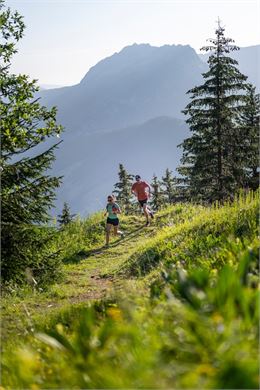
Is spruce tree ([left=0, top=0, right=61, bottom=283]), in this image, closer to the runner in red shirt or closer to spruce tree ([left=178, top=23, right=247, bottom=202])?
the runner in red shirt

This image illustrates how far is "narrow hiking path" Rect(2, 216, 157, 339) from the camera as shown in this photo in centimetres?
711

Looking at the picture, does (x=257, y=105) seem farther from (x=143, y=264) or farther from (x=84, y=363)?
(x=84, y=363)

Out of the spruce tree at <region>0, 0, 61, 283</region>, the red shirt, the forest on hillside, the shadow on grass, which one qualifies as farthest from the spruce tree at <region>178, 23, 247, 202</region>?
the spruce tree at <region>0, 0, 61, 283</region>

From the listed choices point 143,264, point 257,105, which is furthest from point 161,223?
point 257,105

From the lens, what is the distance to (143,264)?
1220cm

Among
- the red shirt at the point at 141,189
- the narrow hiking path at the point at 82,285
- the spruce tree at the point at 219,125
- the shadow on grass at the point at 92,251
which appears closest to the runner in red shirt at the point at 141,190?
the red shirt at the point at 141,189

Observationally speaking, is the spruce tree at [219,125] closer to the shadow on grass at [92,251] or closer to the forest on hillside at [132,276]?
the forest on hillside at [132,276]

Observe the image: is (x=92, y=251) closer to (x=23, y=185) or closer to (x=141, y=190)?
(x=141, y=190)

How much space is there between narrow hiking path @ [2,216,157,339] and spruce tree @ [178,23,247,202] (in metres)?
9.45

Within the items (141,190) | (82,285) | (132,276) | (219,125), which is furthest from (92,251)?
(219,125)

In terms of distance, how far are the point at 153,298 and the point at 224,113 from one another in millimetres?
27640

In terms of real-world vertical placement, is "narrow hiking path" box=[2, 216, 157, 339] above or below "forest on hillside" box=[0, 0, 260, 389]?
below

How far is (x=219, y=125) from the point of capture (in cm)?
3041


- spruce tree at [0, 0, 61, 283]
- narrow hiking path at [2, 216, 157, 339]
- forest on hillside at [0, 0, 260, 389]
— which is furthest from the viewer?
spruce tree at [0, 0, 61, 283]
